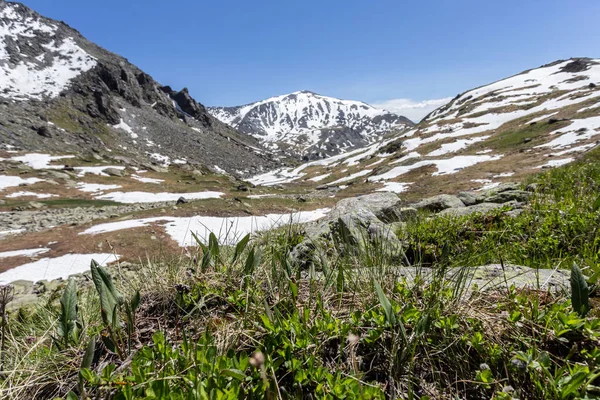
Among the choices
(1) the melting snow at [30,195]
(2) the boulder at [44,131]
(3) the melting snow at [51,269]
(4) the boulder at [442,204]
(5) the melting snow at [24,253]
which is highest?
(2) the boulder at [44,131]

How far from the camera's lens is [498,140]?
58.3m

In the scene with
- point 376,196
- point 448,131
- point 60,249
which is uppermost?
point 448,131

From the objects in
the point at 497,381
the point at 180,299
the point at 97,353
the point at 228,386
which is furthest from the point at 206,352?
the point at 497,381

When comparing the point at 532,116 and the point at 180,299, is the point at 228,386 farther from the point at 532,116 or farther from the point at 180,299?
the point at 532,116

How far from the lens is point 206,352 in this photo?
1764 mm

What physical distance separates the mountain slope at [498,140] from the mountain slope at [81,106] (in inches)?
1902

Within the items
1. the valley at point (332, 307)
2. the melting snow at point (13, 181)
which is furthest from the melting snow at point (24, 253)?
the melting snow at point (13, 181)

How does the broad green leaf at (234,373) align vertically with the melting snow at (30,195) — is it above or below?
below

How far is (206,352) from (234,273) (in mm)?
1313

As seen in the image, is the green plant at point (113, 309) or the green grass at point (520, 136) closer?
the green plant at point (113, 309)

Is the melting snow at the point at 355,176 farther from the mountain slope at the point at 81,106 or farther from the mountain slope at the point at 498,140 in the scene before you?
the mountain slope at the point at 81,106

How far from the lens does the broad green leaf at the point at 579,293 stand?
1870 millimetres

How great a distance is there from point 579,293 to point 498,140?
68671mm

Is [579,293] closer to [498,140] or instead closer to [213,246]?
[213,246]
